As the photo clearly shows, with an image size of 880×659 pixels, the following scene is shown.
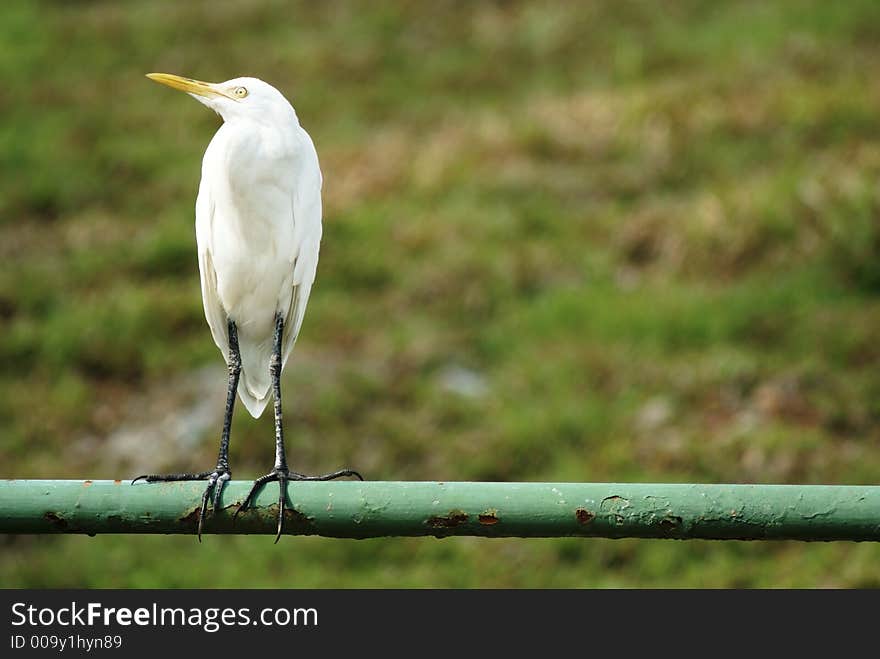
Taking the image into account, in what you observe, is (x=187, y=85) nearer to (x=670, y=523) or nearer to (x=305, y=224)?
(x=305, y=224)

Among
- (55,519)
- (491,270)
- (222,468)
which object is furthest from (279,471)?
(491,270)

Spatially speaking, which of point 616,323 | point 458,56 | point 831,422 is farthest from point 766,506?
point 458,56

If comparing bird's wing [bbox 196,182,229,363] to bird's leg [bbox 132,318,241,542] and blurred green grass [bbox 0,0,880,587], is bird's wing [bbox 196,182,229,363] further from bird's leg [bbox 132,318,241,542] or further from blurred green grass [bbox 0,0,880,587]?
blurred green grass [bbox 0,0,880,587]

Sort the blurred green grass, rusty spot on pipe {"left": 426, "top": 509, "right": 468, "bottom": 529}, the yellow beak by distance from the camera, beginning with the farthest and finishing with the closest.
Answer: the blurred green grass, the yellow beak, rusty spot on pipe {"left": 426, "top": 509, "right": 468, "bottom": 529}

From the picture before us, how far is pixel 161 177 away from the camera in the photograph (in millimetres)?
5598

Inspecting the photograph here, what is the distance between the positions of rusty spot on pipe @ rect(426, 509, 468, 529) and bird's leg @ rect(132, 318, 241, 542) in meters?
0.24

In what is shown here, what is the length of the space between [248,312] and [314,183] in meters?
→ 0.25

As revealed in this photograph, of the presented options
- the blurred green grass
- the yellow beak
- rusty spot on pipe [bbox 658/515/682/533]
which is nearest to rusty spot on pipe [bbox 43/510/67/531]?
the yellow beak

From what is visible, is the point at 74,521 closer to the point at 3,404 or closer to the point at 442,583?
the point at 442,583

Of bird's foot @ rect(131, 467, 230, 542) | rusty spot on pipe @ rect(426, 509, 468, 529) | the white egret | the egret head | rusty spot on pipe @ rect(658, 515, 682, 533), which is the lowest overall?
rusty spot on pipe @ rect(658, 515, 682, 533)

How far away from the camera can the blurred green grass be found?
12.3ft

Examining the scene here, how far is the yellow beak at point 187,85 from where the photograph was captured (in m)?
1.43

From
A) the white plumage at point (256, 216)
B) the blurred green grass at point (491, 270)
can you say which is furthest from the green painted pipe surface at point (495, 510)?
the blurred green grass at point (491, 270)

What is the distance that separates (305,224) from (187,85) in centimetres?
30
